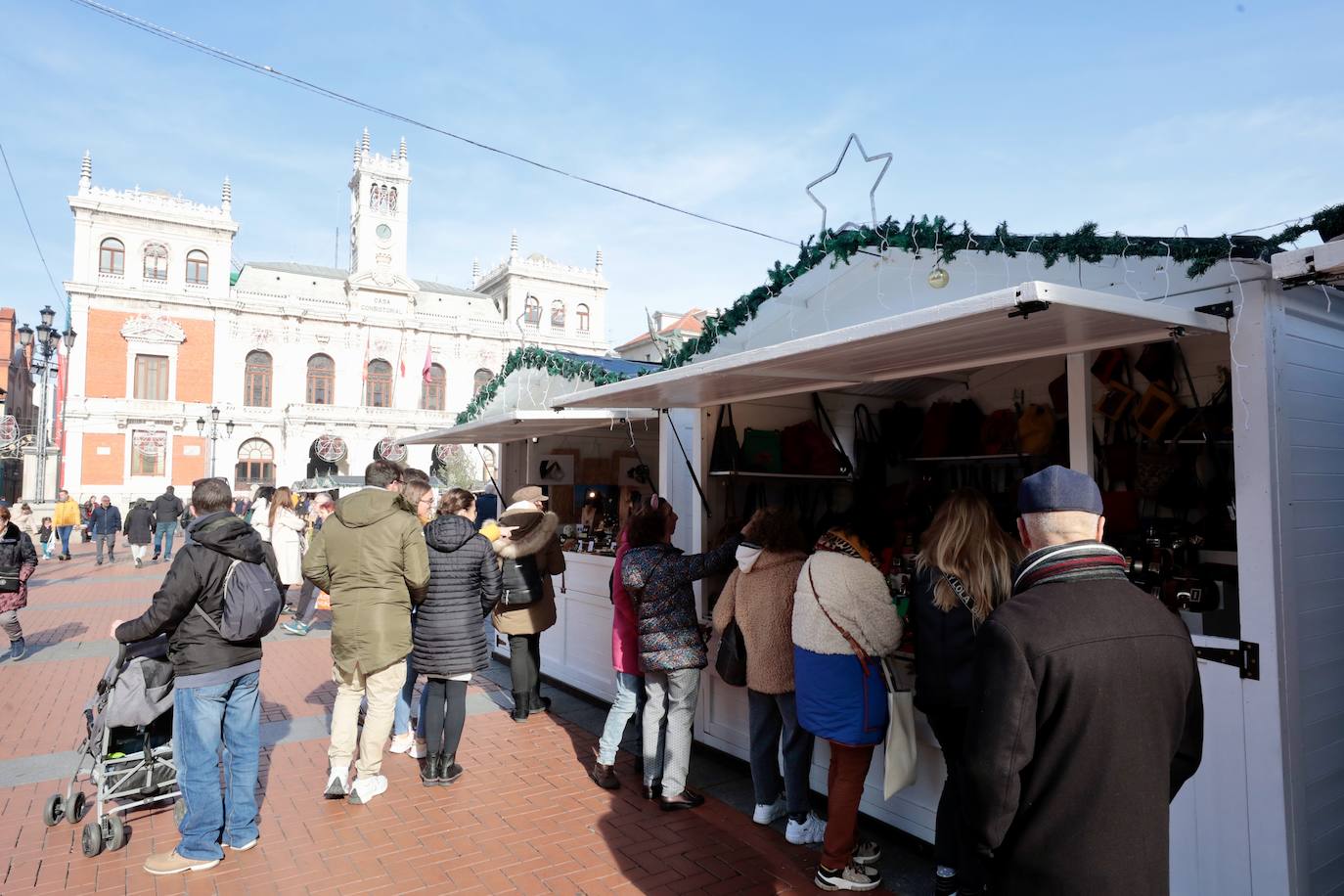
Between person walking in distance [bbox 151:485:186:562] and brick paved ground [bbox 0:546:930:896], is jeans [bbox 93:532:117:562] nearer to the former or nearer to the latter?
person walking in distance [bbox 151:485:186:562]

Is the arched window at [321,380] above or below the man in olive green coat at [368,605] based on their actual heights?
above

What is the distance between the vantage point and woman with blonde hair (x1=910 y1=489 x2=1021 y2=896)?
2.84 metres

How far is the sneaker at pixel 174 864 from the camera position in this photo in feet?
11.3

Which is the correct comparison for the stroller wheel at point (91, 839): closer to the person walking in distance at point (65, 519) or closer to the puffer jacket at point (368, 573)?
the puffer jacket at point (368, 573)

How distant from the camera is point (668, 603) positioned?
13.5ft

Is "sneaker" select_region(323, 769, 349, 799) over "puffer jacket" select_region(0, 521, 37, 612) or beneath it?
beneath

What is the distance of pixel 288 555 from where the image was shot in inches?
338

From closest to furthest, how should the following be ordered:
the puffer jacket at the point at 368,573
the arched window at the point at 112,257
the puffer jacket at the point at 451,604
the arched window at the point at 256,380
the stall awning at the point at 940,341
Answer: the stall awning at the point at 940,341
the puffer jacket at the point at 368,573
the puffer jacket at the point at 451,604
the arched window at the point at 112,257
the arched window at the point at 256,380

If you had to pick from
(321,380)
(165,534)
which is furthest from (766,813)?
(321,380)

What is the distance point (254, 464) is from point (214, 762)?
38715 mm

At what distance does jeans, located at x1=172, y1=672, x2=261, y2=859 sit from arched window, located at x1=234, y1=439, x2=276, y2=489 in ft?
123

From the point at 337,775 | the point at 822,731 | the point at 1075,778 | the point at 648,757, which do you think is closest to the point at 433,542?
the point at 337,775

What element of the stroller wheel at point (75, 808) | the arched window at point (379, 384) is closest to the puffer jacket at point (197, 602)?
the stroller wheel at point (75, 808)

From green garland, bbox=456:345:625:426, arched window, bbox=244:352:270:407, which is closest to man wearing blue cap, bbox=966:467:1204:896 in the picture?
green garland, bbox=456:345:625:426
